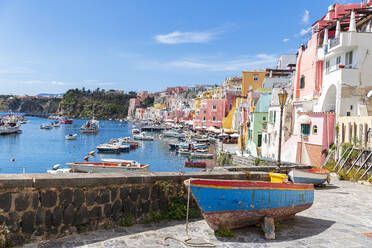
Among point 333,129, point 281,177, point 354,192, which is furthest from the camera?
point 333,129

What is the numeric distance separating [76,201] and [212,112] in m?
86.7

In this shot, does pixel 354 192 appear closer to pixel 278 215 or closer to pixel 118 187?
pixel 278 215

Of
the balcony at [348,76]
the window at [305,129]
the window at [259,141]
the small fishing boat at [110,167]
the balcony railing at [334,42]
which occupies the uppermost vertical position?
the balcony railing at [334,42]

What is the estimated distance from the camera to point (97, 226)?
264 inches

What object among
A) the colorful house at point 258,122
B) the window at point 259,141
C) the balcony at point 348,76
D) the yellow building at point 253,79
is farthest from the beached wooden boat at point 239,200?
the yellow building at point 253,79

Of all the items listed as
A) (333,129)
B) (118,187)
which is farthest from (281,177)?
(333,129)

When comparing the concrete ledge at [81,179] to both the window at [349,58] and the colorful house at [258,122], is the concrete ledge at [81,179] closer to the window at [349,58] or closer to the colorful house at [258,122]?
the window at [349,58]

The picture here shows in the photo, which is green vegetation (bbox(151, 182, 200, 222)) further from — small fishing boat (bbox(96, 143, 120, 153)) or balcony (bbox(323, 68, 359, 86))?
small fishing boat (bbox(96, 143, 120, 153))

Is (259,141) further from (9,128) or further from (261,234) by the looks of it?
(9,128)

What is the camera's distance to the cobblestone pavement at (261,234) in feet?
20.3

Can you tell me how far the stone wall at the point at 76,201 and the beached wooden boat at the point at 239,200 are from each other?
4.56 ft

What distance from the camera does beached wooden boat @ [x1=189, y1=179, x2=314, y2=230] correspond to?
6344 millimetres

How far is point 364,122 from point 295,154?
9.20m

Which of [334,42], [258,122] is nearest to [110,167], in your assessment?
[258,122]
